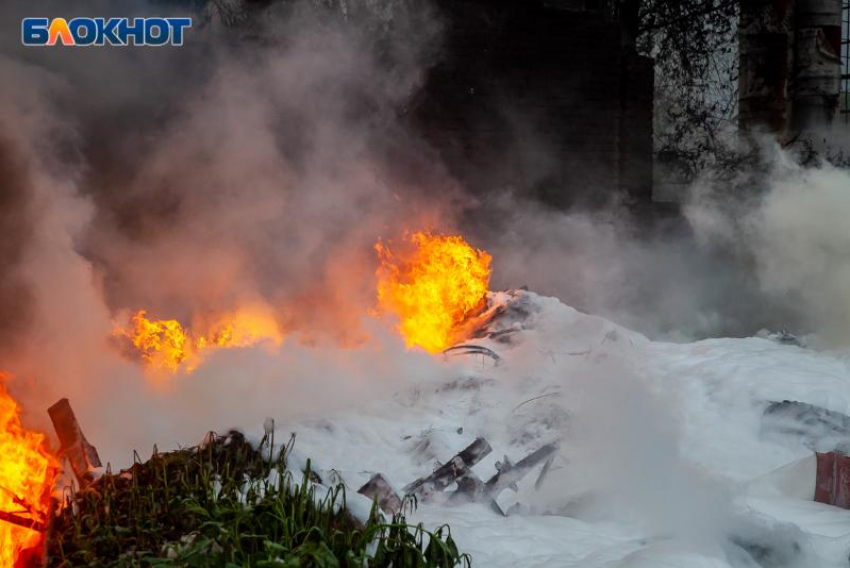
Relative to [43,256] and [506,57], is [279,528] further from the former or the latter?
[506,57]

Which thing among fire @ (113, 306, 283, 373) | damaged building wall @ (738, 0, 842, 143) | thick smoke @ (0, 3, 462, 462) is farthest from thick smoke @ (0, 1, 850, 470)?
damaged building wall @ (738, 0, 842, 143)

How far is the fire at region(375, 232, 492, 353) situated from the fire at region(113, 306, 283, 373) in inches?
50.6

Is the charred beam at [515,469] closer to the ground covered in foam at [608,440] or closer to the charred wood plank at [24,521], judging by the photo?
the ground covered in foam at [608,440]

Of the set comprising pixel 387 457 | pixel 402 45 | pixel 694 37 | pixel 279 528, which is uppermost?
pixel 694 37

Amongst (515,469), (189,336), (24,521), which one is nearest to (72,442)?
(24,521)

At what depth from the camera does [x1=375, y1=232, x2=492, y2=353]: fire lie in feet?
29.0

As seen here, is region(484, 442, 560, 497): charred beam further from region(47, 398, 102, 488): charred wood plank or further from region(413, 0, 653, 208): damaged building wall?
region(413, 0, 653, 208): damaged building wall

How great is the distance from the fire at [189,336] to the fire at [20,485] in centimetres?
159

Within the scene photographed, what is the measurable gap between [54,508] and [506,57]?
7.59 meters

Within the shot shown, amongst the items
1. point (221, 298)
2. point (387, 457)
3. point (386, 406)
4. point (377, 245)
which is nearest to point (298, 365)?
point (386, 406)

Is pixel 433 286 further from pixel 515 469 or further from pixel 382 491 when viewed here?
pixel 382 491

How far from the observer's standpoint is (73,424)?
5.71 meters

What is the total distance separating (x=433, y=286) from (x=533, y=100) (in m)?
2.85

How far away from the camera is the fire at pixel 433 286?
8844 mm
